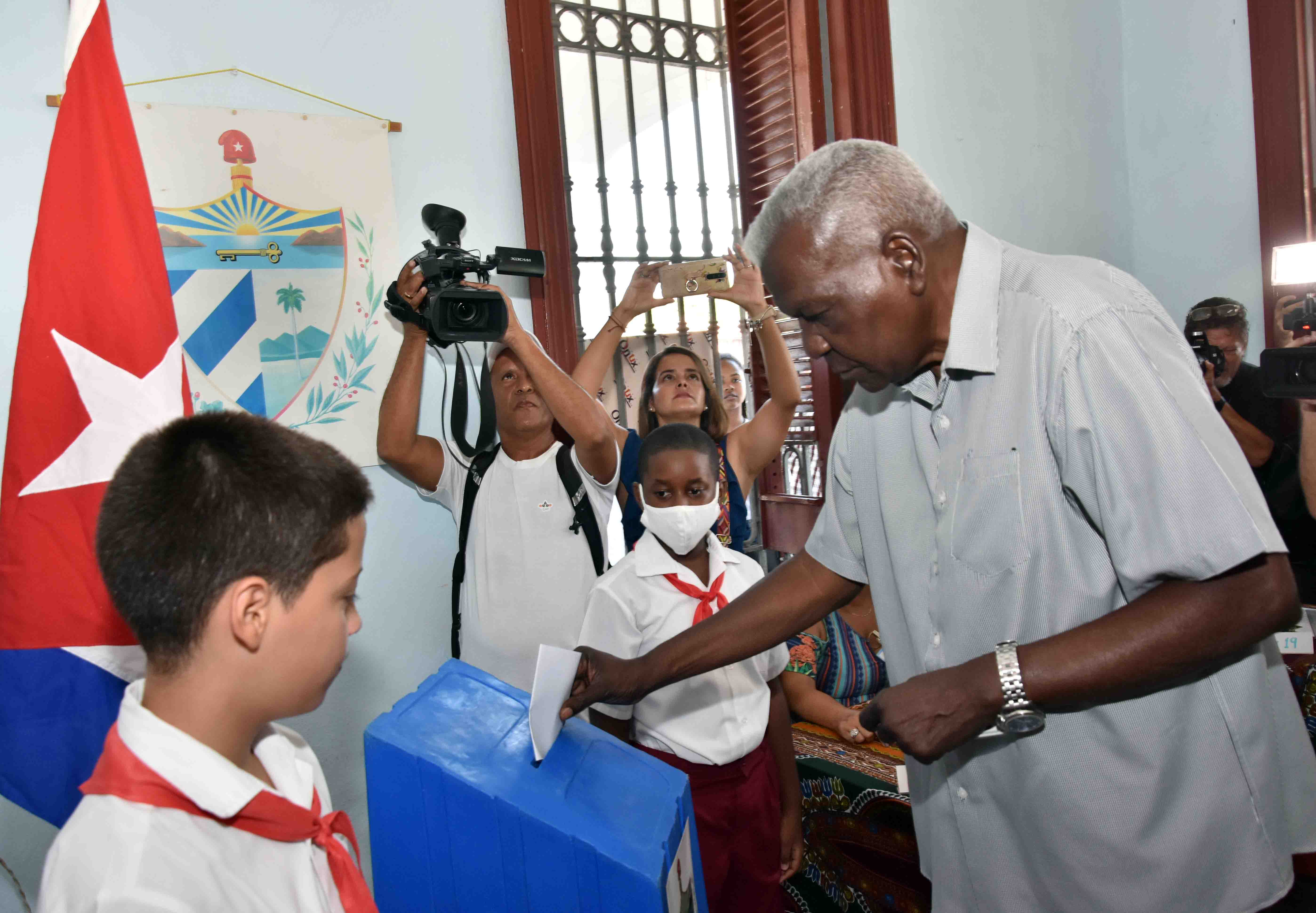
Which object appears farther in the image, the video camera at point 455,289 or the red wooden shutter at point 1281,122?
the red wooden shutter at point 1281,122

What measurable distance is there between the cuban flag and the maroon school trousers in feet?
3.88

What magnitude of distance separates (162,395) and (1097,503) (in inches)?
70.5

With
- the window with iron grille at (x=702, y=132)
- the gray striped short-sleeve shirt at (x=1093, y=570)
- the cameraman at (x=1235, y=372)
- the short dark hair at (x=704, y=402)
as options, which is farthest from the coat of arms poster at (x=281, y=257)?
the cameraman at (x=1235, y=372)

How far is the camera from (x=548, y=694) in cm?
109

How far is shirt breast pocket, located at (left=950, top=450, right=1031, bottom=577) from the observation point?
111 centimetres

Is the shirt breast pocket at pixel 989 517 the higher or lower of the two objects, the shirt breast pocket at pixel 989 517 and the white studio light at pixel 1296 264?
the lower

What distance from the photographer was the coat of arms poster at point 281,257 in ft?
7.25

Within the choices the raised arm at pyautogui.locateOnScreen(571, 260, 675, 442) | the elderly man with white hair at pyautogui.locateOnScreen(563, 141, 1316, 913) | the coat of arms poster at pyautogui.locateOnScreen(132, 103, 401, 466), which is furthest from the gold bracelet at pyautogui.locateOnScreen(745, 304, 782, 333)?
the elderly man with white hair at pyautogui.locateOnScreen(563, 141, 1316, 913)

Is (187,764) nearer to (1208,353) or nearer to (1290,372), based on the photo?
(1290,372)

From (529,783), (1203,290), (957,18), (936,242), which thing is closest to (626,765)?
(529,783)

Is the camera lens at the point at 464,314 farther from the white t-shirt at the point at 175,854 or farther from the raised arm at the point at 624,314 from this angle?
the white t-shirt at the point at 175,854

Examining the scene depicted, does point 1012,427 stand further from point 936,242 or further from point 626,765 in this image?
point 626,765

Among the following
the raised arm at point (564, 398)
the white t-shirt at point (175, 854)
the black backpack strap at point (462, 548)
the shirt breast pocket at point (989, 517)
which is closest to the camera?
the white t-shirt at point (175, 854)

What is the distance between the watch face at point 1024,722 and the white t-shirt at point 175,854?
31.2 inches
